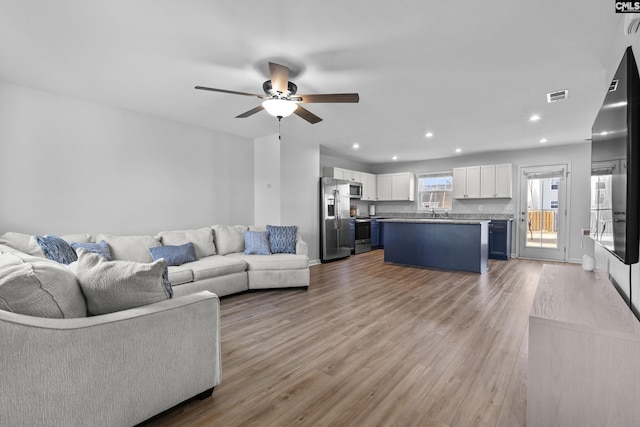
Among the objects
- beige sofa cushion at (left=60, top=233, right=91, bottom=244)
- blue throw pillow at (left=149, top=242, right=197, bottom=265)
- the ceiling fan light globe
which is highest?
the ceiling fan light globe

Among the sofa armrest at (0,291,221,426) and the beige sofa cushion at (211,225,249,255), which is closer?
the sofa armrest at (0,291,221,426)

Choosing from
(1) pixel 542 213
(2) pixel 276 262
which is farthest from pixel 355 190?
(1) pixel 542 213

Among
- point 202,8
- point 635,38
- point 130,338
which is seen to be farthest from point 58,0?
point 635,38

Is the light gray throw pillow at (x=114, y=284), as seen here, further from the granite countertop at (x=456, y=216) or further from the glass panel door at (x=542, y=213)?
the glass panel door at (x=542, y=213)

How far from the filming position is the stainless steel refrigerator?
6480 millimetres

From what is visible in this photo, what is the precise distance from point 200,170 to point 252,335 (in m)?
3.27

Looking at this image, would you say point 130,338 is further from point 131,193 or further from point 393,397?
point 131,193

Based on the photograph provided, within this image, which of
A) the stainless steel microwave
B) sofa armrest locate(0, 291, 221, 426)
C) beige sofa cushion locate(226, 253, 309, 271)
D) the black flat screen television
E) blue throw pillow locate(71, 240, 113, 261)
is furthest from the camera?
the stainless steel microwave

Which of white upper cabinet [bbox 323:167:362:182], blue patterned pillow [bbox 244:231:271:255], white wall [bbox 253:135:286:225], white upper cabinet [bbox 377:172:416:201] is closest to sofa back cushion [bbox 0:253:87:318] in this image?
blue patterned pillow [bbox 244:231:271:255]

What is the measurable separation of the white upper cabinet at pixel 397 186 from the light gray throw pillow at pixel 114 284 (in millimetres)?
7567

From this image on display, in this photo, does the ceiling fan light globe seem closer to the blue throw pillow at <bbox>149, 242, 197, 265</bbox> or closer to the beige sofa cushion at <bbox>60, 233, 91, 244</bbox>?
the blue throw pillow at <bbox>149, 242, 197, 265</bbox>

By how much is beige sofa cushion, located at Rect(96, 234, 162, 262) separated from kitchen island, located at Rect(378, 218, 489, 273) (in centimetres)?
435

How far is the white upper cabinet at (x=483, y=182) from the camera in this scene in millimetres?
6895

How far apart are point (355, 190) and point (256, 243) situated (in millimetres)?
3913
